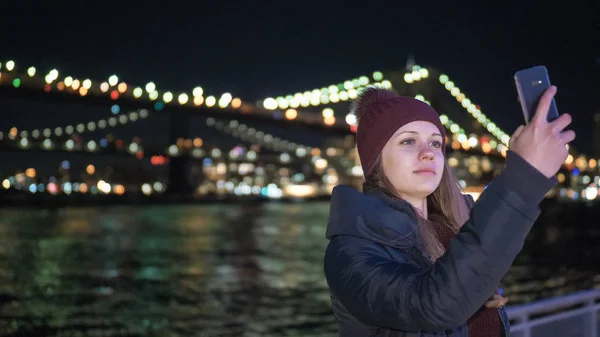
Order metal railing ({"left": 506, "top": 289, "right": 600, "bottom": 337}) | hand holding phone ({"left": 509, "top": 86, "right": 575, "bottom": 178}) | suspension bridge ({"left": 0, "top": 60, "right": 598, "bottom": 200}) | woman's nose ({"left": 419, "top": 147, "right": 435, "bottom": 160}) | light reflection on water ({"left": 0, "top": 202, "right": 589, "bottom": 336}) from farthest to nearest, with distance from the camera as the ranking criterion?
1. suspension bridge ({"left": 0, "top": 60, "right": 598, "bottom": 200})
2. light reflection on water ({"left": 0, "top": 202, "right": 589, "bottom": 336})
3. metal railing ({"left": 506, "top": 289, "right": 600, "bottom": 337})
4. woman's nose ({"left": 419, "top": 147, "right": 435, "bottom": 160})
5. hand holding phone ({"left": 509, "top": 86, "right": 575, "bottom": 178})

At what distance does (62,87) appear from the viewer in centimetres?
4197

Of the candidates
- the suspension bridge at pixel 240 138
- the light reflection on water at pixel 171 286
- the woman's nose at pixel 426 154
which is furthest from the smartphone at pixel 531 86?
the suspension bridge at pixel 240 138

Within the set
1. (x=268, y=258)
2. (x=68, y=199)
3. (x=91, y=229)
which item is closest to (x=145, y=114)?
(x=68, y=199)

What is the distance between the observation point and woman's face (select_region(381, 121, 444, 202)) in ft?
3.69

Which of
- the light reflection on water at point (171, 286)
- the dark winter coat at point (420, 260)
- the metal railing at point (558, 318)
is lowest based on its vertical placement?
the light reflection on water at point (171, 286)

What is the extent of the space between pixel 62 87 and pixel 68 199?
18.3m

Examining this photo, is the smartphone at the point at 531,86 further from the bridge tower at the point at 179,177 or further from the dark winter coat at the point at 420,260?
the bridge tower at the point at 179,177

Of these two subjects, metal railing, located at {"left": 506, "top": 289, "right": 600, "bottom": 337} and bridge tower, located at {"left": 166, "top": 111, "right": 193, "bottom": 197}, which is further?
bridge tower, located at {"left": 166, "top": 111, "right": 193, "bottom": 197}

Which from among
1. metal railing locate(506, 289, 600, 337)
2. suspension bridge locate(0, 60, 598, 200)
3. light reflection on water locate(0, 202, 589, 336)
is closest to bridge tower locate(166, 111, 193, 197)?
suspension bridge locate(0, 60, 598, 200)

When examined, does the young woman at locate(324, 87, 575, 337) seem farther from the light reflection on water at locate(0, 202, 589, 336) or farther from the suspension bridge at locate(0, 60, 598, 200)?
the suspension bridge at locate(0, 60, 598, 200)

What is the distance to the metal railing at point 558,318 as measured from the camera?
8.28 feet

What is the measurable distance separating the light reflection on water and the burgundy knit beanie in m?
7.87

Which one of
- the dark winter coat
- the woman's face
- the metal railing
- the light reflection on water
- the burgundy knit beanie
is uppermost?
the burgundy knit beanie

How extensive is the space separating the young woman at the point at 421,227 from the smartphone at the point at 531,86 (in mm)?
20
